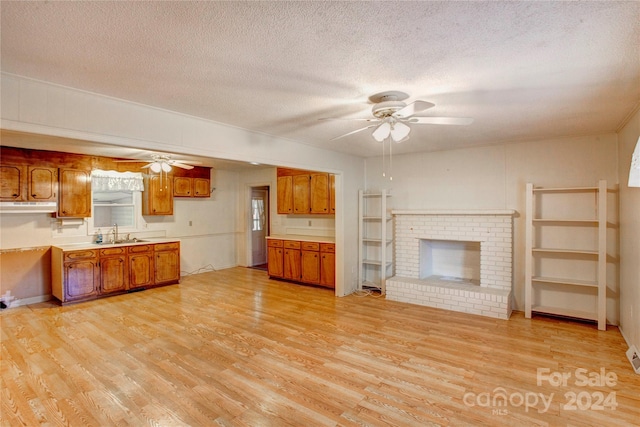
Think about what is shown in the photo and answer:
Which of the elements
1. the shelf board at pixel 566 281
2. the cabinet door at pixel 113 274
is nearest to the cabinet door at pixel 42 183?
the cabinet door at pixel 113 274

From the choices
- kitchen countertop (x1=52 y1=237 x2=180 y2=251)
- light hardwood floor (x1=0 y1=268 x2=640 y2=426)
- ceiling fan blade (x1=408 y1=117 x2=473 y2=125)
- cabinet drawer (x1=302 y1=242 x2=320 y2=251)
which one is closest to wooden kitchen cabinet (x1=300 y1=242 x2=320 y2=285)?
cabinet drawer (x1=302 y1=242 x2=320 y2=251)

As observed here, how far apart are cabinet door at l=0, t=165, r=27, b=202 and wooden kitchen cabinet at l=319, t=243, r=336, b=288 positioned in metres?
4.81

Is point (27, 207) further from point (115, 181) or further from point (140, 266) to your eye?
point (140, 266)

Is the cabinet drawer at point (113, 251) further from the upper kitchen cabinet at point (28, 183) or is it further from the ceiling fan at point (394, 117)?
the ceiling fan at point (394, 117)

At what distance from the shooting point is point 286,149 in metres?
4.31

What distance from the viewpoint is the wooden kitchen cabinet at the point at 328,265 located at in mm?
5852

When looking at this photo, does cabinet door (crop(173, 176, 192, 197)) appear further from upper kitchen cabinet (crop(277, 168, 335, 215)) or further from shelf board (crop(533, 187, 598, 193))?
shelf board (crop(533, 187, 598, 193))

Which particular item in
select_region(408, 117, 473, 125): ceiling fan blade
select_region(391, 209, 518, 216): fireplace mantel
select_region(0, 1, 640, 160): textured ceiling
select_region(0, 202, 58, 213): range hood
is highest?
select_region(0, 1, 640, 160): textured ceiling

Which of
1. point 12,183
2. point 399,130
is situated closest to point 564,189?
point 399,130

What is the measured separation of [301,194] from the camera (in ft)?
21.2

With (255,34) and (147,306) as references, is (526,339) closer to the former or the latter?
(255,34)

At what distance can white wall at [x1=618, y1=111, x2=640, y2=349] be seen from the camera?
312 cm

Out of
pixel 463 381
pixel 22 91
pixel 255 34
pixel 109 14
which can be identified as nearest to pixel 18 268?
pixel 22 91

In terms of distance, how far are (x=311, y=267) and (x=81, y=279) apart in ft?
12.4
